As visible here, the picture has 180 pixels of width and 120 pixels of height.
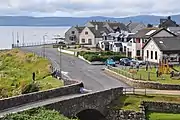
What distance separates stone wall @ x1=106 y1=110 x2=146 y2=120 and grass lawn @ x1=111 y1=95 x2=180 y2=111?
1.91 ft

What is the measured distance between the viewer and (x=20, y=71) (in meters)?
67.2

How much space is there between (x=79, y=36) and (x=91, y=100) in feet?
235

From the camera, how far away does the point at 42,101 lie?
3047 cm

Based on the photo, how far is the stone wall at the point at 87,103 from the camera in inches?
1172

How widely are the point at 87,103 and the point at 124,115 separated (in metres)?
3.38

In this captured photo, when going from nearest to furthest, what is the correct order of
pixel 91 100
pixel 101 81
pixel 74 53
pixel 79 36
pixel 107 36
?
pixel 91 100 < pixel 101 81 < pixel 74 53 < pixel 107 36 < pixel 79 36

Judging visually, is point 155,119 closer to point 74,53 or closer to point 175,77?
point 175,77

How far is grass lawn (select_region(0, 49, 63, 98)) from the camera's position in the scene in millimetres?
46269

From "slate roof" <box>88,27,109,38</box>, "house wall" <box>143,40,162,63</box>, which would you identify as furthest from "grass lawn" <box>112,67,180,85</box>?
"slate roof" <box>88,27,109,38</box>

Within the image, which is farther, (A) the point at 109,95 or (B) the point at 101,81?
(B) the point at 101,81

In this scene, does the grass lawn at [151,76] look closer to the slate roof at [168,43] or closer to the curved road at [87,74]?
the curved road at [87,74]

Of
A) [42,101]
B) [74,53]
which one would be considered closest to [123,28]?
[74,53]

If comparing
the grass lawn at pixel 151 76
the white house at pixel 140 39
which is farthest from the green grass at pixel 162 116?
the white house at pixel 140 39

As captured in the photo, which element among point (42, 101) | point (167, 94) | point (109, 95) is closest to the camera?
point (42, 101)
